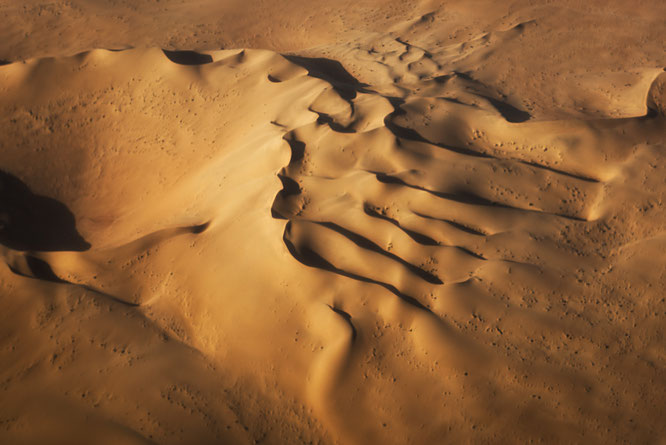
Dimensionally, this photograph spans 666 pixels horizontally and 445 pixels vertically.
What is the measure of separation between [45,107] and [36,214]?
4.54 feet

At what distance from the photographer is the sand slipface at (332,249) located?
2.91 meters

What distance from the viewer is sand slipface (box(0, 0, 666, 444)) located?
291cm

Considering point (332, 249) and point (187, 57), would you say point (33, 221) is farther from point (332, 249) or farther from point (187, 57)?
point (332, 249)

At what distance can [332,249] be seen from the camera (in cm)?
349

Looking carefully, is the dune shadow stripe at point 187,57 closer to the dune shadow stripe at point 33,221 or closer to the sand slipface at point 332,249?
the sand slipface at point 332,249

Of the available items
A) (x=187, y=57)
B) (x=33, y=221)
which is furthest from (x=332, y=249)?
(x=187, y=57)

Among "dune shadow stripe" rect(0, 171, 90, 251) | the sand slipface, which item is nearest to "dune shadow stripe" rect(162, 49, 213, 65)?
the sand slipface

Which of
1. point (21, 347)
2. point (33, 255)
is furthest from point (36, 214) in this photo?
point (21, 347)

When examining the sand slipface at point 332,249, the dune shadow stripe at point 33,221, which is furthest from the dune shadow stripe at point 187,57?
the dune shadow stripe at point 33,221

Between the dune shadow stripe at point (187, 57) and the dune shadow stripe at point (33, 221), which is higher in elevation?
the dune shadow stripe at point (187, 57)

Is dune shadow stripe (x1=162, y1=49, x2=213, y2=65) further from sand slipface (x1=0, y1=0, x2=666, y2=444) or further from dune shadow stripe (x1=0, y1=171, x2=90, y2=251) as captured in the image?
dune shadow stripe (x1=0, y1=171, x2=90, y2=251)

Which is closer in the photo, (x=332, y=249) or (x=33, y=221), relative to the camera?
(x=332, y=249)

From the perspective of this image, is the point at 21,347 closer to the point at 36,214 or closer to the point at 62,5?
the point at 36,214

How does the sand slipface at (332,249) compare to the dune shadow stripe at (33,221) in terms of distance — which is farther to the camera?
the dune shadow stripe at (33,221)
